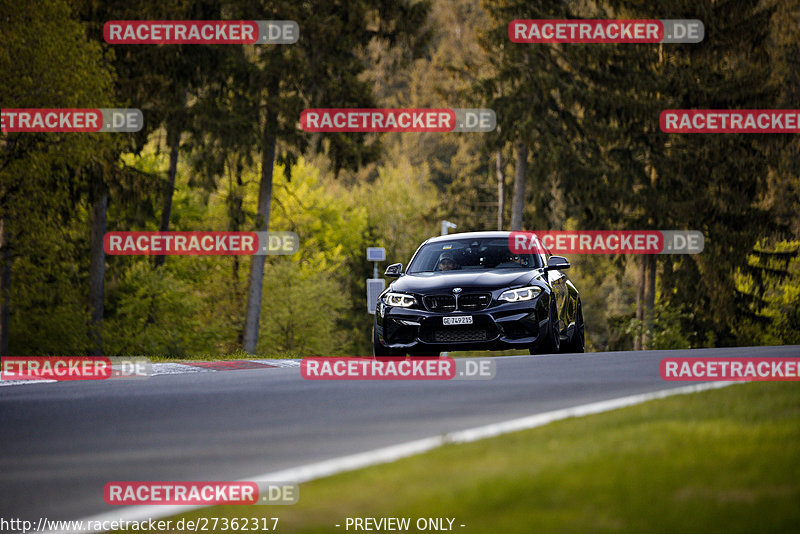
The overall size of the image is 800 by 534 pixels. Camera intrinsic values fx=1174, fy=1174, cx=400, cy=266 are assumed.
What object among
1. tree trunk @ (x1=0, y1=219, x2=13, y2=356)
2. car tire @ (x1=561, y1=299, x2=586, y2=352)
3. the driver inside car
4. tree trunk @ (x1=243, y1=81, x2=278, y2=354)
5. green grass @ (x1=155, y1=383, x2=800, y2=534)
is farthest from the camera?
tree trunk @ (x1=243, y1=81, x2=278, y2=354)

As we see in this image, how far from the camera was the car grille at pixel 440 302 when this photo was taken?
1418 centimetres

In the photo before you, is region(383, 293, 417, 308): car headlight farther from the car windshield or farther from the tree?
the tree

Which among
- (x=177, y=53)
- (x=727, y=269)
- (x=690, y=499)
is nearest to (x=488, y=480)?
(x=690, y=499)

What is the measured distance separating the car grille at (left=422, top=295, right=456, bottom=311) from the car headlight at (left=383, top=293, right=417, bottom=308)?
173mm

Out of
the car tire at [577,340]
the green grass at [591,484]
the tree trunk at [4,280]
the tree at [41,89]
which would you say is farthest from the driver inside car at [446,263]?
the tree trunk at [4,280]

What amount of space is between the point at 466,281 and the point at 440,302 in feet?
1.49

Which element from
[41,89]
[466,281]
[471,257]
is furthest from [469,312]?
[41,89]

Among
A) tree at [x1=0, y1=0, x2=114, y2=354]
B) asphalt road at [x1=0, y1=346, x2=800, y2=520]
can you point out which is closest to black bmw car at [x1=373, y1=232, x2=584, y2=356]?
asphalt road at [x1=0, y1=346, x2=800, y2=520]

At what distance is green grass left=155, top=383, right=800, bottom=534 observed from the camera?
16.6ft

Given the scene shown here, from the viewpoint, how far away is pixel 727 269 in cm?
4081

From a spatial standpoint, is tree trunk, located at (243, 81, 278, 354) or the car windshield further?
tree trunk, located at (243, 81, 278, 354)

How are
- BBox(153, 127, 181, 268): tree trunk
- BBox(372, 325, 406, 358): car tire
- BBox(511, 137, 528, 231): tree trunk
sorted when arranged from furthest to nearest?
BBox(511, 137, 528, 231): tree trunk → BBox(153, 127, 181, 268): tree trunk → BBox(372, 325, 406, 358): car tire

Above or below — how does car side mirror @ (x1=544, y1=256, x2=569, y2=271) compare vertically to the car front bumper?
above

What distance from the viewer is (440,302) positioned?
46.7 feet
